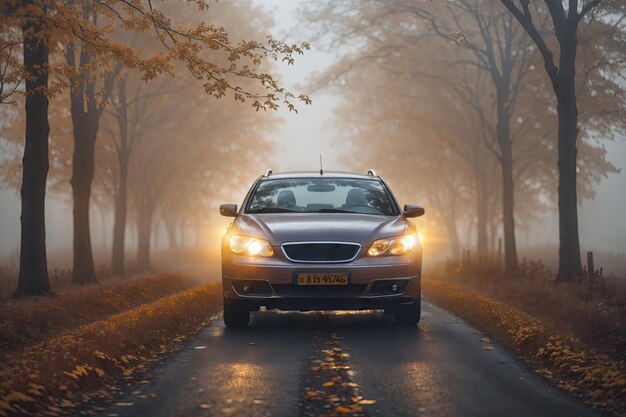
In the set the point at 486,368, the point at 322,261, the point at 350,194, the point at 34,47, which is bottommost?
the point at 486,368

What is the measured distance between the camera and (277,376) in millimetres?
7074

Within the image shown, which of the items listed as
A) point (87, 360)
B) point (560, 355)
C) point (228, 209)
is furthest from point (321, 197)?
point (87, 360)

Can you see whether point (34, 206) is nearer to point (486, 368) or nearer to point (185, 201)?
point (486, 368)

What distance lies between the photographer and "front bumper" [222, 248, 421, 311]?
9555mm

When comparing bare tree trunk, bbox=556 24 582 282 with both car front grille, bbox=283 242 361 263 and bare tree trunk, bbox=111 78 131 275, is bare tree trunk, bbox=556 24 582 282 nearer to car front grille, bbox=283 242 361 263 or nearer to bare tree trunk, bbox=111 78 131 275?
car front grille, bbox=283 242 361 263

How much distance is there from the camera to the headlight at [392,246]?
9.77 metres

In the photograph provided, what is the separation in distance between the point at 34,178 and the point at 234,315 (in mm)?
5355

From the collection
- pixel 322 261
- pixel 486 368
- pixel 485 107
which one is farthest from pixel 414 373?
pixel 485 107

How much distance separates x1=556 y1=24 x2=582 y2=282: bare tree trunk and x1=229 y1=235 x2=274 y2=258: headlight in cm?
746

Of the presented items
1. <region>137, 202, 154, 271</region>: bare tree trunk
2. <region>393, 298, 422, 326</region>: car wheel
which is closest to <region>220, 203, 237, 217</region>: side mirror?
<region>393, 298, 422, 326</region>: car wheel

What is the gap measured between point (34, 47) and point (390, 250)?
749cm

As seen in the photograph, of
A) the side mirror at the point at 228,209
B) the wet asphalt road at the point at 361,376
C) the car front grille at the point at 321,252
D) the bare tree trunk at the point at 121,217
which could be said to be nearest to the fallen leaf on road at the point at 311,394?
the wet asphalt road at the point at 361,376

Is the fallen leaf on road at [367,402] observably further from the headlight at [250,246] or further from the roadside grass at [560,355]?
the headlight at [250,246]

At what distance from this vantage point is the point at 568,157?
15414 millimetres
